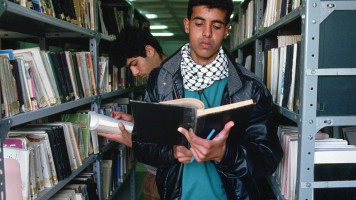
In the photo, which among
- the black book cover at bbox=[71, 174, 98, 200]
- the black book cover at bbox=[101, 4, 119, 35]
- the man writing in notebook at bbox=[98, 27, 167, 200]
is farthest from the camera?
the black book cover at bbox=[101, 4, 119, 35]

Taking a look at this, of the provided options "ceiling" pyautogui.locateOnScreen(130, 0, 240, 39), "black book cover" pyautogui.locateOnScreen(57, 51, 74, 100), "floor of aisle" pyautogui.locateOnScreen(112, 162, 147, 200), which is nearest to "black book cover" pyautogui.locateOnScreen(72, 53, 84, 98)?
"black book cover" pyautogui.locateOnScreen(57, 51, 74, 100)

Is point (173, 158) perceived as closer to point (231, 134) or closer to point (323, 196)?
point (231, 134)

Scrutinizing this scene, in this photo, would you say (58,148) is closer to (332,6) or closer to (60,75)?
(60,75)

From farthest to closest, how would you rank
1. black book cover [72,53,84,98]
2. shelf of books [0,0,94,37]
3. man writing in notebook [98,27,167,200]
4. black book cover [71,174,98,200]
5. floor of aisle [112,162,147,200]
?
floor of aisle [112,162,147,200] → man writing in notebook [98,27,167,200] → black book cover [71,174,98,200] → black book cover [72,53,84,98] → shelf of books [0,0,94,37]

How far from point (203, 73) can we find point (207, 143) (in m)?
0.52

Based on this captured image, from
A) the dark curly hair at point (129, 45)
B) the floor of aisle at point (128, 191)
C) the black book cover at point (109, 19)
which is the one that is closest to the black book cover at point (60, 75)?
the dark curly hair at point (129, 45)

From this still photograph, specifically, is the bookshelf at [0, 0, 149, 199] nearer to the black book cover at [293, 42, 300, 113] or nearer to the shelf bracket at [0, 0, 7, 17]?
the shelf bracket at [0, 0, 7, 17]

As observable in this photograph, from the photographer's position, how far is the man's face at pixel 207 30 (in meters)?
1.35

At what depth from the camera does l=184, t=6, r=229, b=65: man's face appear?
1.35 m

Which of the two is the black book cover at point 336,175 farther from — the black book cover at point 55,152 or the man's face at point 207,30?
the black book cover at point 55,152

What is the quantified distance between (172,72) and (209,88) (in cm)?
21

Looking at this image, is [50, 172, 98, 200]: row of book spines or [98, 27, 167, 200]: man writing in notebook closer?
[50, 172, 98, 200]: row of book spines

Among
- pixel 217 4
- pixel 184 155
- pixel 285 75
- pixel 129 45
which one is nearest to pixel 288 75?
pixel 285 75

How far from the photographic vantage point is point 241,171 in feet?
3.63
